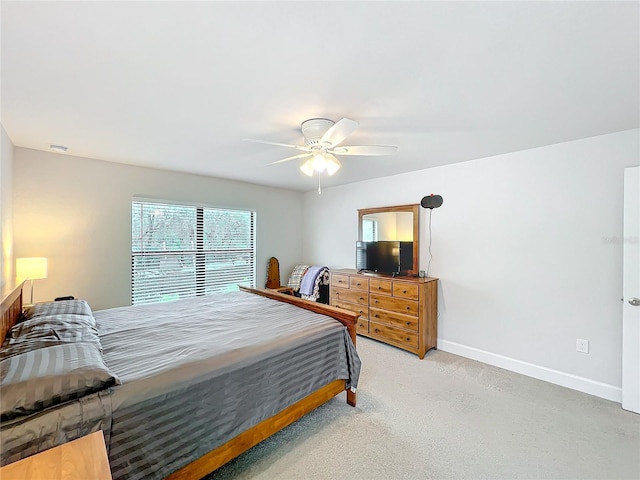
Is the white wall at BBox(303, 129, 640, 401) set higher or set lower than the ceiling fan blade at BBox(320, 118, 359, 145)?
lower

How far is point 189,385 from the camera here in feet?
4.82

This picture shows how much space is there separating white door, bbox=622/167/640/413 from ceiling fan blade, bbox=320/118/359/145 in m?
2.46

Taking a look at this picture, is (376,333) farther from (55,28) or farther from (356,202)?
(55,28)

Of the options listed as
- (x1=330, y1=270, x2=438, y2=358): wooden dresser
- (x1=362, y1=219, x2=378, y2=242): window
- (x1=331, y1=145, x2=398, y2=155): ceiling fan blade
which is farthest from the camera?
(x1=362, y1=219, x2=378, y2=242): window

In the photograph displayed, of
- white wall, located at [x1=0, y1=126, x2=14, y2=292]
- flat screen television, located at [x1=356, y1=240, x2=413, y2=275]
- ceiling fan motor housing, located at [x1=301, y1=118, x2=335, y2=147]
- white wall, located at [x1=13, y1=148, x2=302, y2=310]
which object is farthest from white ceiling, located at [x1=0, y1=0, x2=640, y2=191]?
A: flat screen television, located at [x1=356, y1=240, x2=413, y2=275]

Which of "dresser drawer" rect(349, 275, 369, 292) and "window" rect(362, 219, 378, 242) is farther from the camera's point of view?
"window" rect(362, 219, 378, 242)

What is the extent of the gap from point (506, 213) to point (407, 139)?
1.49 meters

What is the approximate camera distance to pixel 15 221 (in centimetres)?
292

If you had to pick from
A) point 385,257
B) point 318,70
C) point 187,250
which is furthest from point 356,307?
point 318,70

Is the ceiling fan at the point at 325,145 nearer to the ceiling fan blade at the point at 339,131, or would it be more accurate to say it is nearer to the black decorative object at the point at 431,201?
the ceiling fan blade at the point at 339,131

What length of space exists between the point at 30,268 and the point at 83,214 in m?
0.89

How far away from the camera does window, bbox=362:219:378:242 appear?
4.25 m

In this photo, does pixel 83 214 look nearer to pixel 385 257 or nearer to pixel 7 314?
pixel 7 314

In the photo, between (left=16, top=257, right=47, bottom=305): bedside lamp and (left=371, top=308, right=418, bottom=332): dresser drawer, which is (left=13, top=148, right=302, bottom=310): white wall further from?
(left=371, top=308, right=418, bottom=332): dresser drawer
